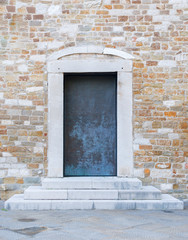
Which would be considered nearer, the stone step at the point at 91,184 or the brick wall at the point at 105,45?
the stone step at the point at 91,184

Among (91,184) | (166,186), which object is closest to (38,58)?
(91,184)

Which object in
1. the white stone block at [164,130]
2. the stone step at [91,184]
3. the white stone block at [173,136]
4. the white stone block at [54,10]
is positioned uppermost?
the white stone block at [54,10]

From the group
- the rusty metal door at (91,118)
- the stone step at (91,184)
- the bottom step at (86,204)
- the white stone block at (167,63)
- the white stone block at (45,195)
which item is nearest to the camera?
the bottom step at (86,204)

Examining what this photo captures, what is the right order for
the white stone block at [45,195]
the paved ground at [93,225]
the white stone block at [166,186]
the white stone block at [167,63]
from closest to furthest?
the paved ground at [93,225]
the white stone block at [45,195]
the white stone block at [166,186]
the white stone block at [167,63]

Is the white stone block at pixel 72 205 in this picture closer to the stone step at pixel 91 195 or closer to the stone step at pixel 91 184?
the stone step at pixel 91 195

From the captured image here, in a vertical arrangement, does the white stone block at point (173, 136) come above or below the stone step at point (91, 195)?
above

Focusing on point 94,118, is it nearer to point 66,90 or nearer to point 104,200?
point 66,90

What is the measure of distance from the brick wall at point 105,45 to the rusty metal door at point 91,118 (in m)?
0.50

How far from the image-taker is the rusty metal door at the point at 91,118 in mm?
7164

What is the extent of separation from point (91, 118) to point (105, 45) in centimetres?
147

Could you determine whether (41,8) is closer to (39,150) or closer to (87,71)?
(87,71)

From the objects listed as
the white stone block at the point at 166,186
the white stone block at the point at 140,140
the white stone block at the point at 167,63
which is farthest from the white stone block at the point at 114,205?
the white stone block at the point at 167,63

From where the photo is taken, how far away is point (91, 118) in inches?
283

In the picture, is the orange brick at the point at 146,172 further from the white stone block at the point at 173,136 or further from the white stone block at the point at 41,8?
the white stone block at the point at 41,8
